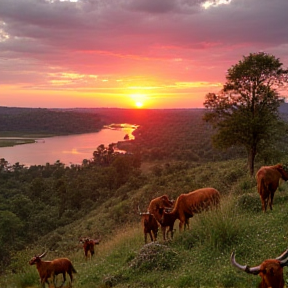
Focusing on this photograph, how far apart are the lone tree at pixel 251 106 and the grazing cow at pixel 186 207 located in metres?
10.4

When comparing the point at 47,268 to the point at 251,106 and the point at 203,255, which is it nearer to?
the point at 203,255

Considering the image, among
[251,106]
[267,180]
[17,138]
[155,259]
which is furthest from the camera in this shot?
[17,138]

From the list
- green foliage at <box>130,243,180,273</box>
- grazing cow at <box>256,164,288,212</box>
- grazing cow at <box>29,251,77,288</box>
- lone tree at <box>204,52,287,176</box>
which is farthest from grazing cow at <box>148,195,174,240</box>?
lone tree at <box>204,52,287,176</box>

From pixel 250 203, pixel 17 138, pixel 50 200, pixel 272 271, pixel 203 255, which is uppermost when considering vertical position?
pixel 272 271

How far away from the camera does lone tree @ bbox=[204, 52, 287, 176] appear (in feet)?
68.6

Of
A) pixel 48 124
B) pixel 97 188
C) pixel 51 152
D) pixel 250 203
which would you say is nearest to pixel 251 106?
pixel 250 203

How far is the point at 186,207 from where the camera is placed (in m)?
11.0

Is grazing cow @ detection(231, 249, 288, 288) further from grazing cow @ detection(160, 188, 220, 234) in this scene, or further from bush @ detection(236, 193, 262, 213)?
bush @ detection(236, 193, 262, 213)

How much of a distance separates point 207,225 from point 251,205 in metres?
2.95

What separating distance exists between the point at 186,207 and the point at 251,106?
1308 centimetres

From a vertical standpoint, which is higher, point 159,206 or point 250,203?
point 159,206

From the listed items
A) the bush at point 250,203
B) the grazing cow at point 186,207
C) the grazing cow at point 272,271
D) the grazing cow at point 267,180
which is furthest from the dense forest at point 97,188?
the grazing cow at point 272,271

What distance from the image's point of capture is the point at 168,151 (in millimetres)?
77375

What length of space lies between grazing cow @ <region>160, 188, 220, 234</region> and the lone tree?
10376 millimetres
